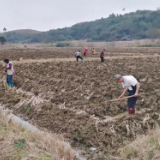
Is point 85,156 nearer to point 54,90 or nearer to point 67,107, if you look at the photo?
point 67,107

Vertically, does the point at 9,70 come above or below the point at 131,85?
above

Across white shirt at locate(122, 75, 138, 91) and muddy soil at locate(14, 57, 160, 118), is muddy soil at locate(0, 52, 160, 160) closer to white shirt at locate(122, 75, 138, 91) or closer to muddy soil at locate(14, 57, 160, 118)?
muddy soil at locate(14, 57, 160, 118)

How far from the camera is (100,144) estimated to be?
5.33 meters

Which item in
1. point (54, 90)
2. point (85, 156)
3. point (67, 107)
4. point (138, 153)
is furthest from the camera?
point (54, 90)

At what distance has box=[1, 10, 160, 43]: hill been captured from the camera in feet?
315

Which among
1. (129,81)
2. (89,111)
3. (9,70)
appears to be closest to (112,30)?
(9,70)

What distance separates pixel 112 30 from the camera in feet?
344

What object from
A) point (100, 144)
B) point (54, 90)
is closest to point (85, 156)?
point (100, 144)

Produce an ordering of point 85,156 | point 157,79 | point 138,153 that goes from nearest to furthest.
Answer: point 138,153, point 85,156, point 157,79

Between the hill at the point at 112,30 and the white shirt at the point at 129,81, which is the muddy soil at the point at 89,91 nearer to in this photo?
the white shirt at the point at 129,81

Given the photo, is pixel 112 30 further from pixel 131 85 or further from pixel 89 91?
pixel 131 85

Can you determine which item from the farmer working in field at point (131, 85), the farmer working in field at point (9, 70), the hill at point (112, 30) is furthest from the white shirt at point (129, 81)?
the hill at point (112, 30)

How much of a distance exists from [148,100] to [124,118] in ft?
6.55

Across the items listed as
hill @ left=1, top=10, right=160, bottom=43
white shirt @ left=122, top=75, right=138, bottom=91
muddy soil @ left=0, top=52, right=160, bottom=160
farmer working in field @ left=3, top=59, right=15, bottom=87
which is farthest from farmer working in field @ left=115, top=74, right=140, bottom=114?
hill @ left=1, top=10, right=160, bottom=43
